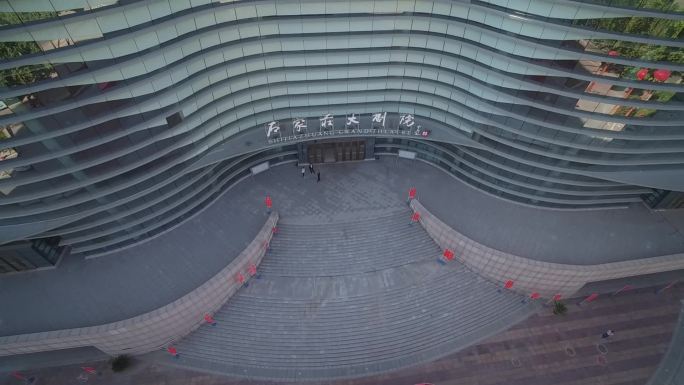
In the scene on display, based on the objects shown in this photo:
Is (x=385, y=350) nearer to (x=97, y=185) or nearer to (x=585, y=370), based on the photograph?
(x=585, y=370)

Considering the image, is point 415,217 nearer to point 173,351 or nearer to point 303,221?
point 303,221

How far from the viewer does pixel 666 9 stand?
3067 centimetres

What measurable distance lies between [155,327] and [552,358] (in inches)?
1584

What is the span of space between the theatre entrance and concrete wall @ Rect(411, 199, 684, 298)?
41.6 ft

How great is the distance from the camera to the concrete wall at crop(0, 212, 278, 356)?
1465 inches

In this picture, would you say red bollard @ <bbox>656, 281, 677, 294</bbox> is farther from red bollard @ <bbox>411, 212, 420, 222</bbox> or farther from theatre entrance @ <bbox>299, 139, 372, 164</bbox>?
theatre entrance @ <bbox>299, 139, 372, 164</bbox>

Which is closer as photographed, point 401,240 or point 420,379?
point 420,379

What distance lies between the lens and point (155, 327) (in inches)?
1545

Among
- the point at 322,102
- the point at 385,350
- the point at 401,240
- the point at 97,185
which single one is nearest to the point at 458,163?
the point at 401,240

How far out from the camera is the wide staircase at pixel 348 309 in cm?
4159

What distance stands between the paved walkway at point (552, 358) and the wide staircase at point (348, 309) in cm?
125

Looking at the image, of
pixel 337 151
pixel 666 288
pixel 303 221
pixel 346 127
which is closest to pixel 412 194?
pixel 346 127

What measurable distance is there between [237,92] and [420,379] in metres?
35.1

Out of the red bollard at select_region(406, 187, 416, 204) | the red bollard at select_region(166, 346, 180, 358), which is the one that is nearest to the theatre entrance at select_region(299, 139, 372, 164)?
the red bollard at select_region(406, 187, 416, 204)
